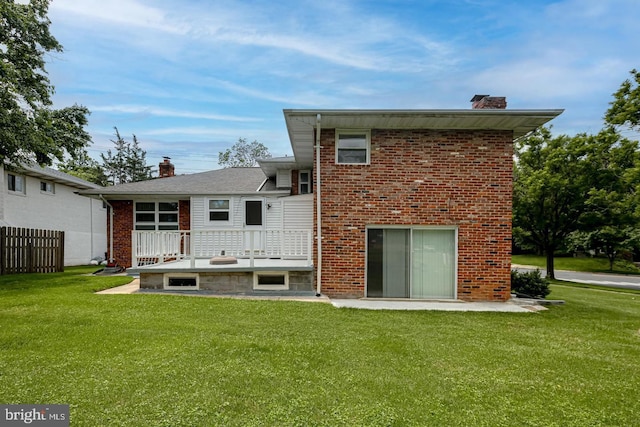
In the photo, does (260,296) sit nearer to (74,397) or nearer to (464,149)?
(74,397)

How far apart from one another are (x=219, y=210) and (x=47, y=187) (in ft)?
35.5

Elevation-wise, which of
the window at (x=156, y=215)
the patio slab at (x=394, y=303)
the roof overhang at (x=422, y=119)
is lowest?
the patio slab at (x=394, y=303)

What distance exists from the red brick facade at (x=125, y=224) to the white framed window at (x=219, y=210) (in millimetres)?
1324

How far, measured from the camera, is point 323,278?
913cm

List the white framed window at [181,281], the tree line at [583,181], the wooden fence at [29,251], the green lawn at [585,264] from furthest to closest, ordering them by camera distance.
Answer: the green lawn at [585,264]
the tree line at [583,181]
the wooden fence at [29,251]
the white framed window at [181,281]

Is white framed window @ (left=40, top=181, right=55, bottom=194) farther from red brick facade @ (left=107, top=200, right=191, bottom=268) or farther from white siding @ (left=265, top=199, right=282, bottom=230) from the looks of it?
white siding @ (left=265, top=199, right=282, bottom=230)

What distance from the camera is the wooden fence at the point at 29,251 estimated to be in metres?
12.5

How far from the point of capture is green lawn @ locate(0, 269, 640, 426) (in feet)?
10.8

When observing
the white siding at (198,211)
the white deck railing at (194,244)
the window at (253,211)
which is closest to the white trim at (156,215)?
the white siding at (198,211)

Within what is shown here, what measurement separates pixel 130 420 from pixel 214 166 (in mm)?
47668

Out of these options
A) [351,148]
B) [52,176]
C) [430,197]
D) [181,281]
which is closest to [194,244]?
[181,281]

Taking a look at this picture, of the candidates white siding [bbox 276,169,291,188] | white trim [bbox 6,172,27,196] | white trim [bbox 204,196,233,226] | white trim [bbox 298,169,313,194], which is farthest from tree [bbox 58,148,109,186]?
white trim [bbox 298,169,313,194]

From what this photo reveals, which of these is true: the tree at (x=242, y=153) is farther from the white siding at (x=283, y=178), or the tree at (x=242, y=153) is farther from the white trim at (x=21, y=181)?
the white siding at (x=283, y=178)

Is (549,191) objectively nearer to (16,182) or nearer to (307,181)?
(307,181)
